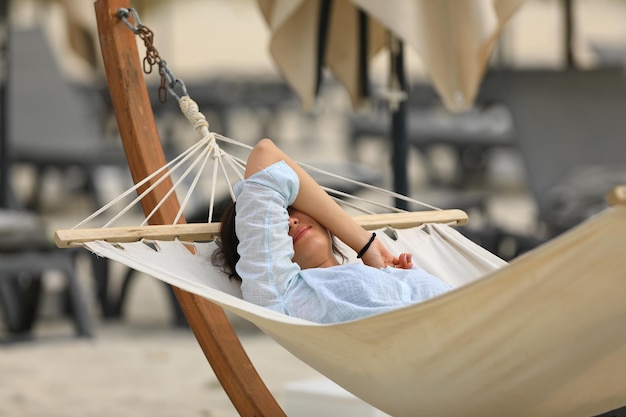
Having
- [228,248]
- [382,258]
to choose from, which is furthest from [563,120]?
[228,248]

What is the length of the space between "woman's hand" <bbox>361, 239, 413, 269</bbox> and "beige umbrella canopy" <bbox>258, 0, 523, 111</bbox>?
41.5 inches

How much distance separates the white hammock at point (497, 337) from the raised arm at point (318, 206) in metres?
0.33

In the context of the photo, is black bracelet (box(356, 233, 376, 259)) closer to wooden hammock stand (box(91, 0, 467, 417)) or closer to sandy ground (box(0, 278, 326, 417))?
wooden hammock stand (box(91, 0, 467, 417))

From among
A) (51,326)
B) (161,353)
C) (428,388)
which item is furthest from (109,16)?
(51,326)

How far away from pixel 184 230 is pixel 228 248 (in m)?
0.11

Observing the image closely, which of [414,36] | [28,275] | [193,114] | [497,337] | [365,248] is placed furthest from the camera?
[28,275]

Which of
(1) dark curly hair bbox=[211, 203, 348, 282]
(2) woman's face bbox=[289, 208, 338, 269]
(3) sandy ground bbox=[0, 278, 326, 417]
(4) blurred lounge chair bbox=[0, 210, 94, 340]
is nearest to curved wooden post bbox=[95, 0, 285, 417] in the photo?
(1) dark curly hair bbox=[211, 203, 348, 282]

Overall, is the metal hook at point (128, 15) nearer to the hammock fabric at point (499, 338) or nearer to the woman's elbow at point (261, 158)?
the woman's elbow at point (261, 158)

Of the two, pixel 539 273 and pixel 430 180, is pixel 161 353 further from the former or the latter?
pixel 430 180

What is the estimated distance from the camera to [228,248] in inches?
99.0

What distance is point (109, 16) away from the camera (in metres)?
2.69

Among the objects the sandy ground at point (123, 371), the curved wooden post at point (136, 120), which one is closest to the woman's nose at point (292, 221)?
the curved wooden post at point (136, 120)

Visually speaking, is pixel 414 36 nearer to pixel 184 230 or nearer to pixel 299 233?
pixel 299 233

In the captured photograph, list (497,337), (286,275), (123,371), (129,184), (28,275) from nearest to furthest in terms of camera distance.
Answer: (497,337), (286,275), (123,371), (28,275), (129,184)
